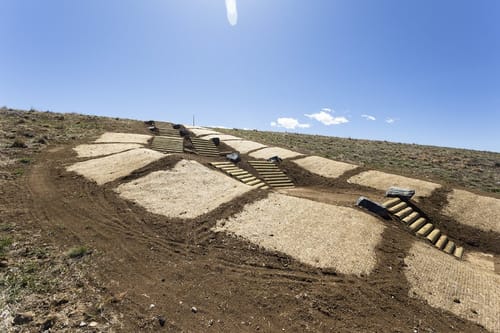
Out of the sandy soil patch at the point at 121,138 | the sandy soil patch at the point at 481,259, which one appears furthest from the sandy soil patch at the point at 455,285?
the sandy soil patch at the point at 121,138

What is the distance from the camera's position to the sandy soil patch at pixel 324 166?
63.3 feet

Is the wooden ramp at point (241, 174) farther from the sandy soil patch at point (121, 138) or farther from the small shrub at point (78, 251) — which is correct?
the small shrub at point (78, 251)

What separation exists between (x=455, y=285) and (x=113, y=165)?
17118mm

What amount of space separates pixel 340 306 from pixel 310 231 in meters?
3.55

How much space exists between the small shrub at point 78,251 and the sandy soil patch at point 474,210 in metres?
16.3

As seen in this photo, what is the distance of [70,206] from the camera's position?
10758 millimetres

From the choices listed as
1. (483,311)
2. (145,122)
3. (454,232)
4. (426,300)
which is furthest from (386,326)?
(145,122)

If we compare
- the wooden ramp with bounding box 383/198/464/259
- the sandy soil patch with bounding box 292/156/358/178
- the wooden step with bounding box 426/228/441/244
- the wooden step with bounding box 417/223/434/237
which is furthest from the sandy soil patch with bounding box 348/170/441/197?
the wooden step with bounding box 426/228/441/244

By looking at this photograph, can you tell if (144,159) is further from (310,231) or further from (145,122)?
(145,122)

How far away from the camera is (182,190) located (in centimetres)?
1313

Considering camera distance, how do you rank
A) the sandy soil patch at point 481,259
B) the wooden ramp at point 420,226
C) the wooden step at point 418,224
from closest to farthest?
the sandy soil patch at point 481,259 → the wooden ramp at point 420,226 → the wooden step at point 418,224

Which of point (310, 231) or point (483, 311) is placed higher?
point (310, 231)

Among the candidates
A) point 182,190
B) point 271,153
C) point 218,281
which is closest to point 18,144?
point 182,190

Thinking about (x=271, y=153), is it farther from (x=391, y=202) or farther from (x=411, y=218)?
(x=411, y=218)
